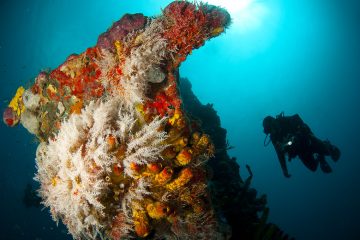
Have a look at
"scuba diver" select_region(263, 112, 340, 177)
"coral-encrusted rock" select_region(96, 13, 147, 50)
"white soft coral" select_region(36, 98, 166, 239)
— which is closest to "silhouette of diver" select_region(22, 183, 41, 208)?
"white soft coral" select_region(36, 98, 166, 239)

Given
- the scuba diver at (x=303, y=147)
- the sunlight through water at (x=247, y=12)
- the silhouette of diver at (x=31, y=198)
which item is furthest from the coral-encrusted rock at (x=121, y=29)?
the sunlight through water at (x=247, y=12)

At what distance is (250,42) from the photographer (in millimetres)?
96812

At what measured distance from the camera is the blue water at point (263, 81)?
53375 millimetres

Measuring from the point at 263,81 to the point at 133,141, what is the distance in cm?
13461

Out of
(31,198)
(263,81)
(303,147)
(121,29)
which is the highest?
(263,81)

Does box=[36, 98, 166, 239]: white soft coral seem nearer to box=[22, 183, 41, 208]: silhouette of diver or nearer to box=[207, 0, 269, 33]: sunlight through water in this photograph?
box=[22, 183, 41, 208]: silhouette of diver

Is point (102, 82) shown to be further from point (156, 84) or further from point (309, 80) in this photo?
point (309, 80)

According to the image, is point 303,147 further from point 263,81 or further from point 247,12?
point 263,81

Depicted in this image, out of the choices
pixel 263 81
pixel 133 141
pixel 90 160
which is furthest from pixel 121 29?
pixel 263 81

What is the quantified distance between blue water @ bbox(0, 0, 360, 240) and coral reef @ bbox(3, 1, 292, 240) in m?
9.51

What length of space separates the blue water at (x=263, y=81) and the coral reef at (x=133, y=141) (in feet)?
31.2

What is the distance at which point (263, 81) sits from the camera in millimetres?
129250

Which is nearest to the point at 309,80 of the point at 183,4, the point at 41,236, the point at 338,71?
the point at 338,71

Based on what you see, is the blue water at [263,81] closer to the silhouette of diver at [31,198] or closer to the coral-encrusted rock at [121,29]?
the silhouette of diver at [31,198]
